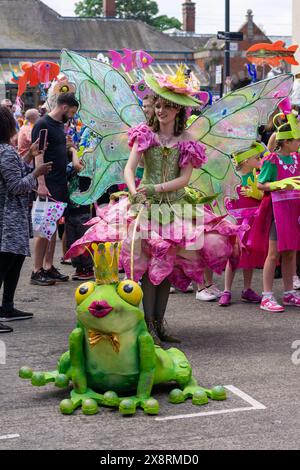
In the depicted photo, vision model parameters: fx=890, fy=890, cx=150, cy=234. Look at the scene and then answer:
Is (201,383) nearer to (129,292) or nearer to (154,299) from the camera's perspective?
(129,292)

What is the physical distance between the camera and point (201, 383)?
18.2ft

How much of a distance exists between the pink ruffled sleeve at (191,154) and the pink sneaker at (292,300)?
7.05ft

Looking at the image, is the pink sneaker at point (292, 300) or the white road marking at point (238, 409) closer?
the white road marking at point (238, 409)

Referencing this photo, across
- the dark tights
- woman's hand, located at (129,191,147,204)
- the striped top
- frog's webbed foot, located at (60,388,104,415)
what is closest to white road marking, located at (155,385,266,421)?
frog's webbed foot, located at (60,388,104,415)

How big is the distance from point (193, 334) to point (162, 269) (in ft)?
3.46

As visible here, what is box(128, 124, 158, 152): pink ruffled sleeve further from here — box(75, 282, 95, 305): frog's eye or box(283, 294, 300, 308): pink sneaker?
box(283, 294, 300, 308): pink sneaker

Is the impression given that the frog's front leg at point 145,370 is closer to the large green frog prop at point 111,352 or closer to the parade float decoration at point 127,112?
the large green frog prop at point 111,352

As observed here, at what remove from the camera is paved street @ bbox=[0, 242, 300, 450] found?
448cm

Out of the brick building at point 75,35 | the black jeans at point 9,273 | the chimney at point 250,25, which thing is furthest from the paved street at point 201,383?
the chimney at point 250,25

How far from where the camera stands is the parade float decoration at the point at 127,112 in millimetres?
6879

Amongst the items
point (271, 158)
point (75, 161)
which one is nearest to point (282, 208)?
point (271, 158)

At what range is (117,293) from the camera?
16.5 ft

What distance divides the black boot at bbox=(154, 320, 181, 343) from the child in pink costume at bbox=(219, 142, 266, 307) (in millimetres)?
1577
